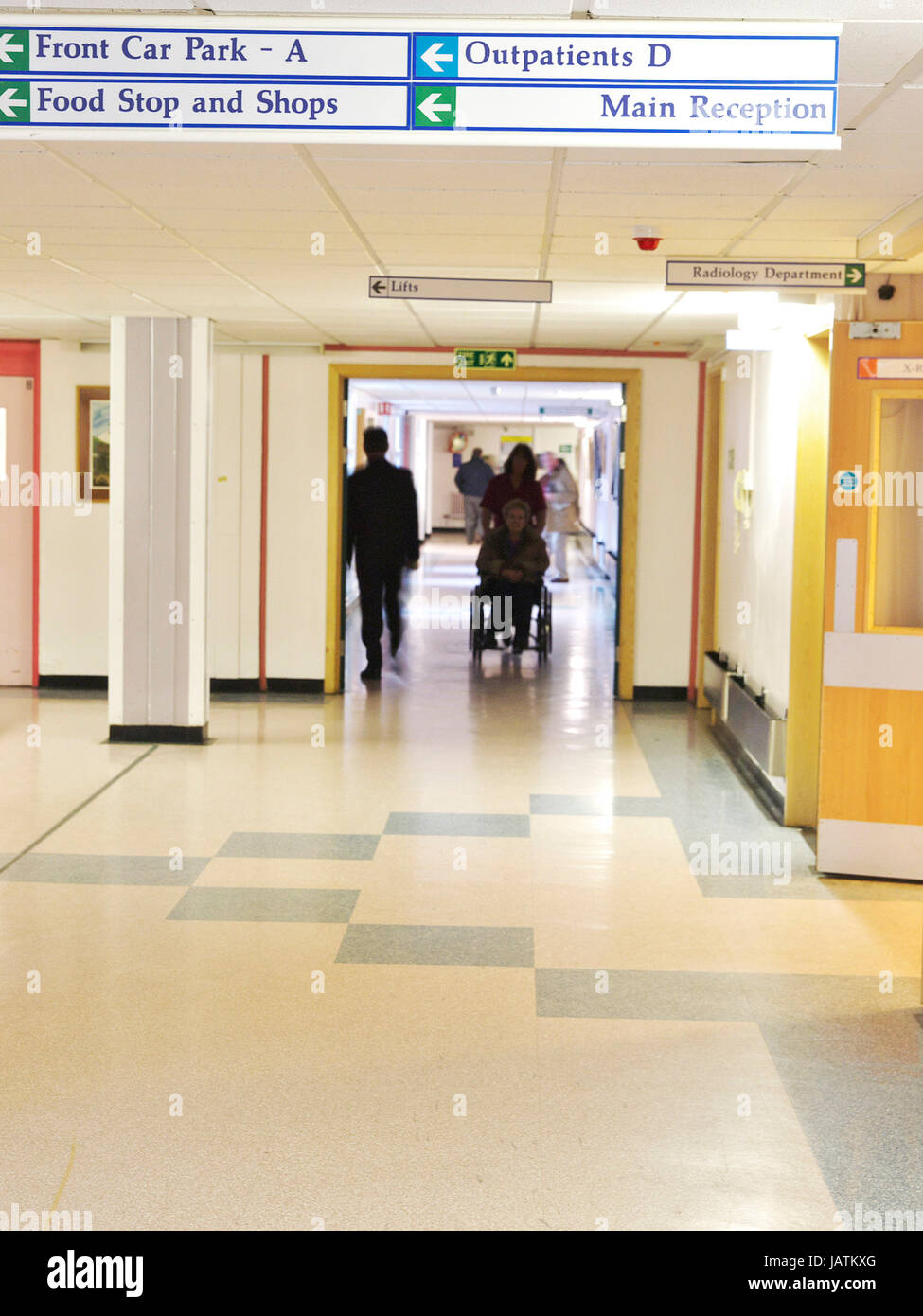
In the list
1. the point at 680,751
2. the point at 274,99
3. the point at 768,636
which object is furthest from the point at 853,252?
the point at 680,751

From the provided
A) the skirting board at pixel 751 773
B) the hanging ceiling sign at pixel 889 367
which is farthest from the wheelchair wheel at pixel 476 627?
the hanging ceiling sign at pixel 889 367

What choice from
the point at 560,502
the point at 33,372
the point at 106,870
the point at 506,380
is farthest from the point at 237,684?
the point at 560,502

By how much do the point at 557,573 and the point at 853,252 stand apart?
582 inches

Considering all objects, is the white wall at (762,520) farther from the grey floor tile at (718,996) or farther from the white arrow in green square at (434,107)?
the white arrow in green square at (434,107)

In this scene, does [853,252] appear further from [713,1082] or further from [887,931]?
[713,1082]

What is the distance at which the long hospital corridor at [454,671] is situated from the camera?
Result: 117 inches

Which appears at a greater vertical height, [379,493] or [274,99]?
[274,99]

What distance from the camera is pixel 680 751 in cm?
841

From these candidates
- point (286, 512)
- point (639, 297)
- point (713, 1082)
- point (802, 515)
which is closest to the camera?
point (713, 1082)

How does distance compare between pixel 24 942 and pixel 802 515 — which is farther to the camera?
pixel 802 515

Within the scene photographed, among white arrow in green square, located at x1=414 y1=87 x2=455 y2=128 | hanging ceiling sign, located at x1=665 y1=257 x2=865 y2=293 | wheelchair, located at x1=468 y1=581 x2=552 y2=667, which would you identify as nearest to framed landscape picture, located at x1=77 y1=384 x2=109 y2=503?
wheelchair, located at x1=468 y1=581 x2=552 y2=667

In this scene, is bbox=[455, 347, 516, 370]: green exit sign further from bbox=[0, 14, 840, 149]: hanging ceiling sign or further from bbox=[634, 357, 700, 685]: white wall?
bbox=[0, 14, 840, 149]: hanging ceiling sign

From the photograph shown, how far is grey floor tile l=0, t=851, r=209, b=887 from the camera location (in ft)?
18.0
